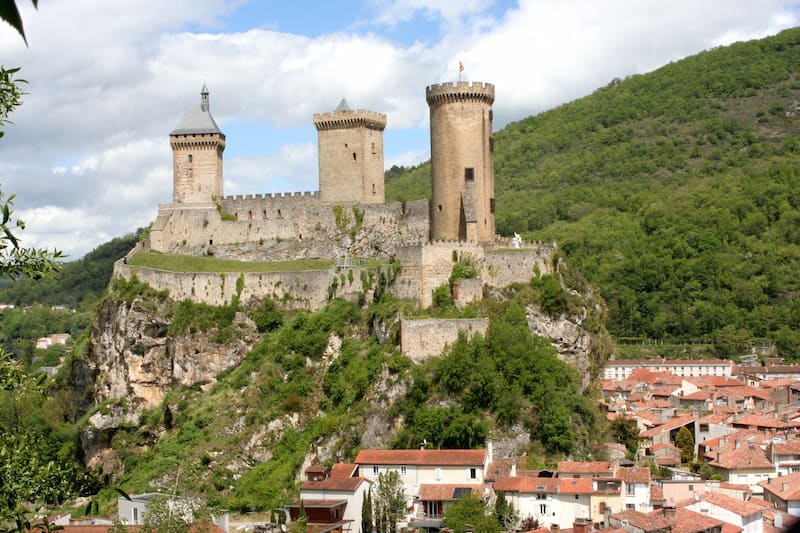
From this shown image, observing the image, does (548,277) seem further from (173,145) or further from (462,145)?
(173,145)

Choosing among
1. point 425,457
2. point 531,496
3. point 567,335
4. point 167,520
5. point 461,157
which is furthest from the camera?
point 461,157

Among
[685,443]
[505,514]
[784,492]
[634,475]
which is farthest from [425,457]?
[685,443]

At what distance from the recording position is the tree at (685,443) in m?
57.0

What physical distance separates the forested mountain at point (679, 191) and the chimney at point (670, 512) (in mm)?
58812

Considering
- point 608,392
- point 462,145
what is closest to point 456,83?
point 462,145

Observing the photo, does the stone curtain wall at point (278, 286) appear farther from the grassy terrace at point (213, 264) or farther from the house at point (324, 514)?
the house at point (324, 514)

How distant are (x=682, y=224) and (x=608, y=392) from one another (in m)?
41.9

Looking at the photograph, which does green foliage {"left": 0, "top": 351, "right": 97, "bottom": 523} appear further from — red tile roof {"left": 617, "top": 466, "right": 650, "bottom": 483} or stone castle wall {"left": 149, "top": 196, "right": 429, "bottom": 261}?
stone castle wall {"left": 149, "top": 196, "right": 429, "bottom": 261}

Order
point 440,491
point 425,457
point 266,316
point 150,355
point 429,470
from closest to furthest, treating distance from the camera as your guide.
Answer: point 440,491, point 429,470, point 425,457, point 266,316, point 150,355

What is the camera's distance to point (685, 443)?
58438 millimetres

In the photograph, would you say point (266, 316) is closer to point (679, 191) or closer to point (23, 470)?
point (23, 470)

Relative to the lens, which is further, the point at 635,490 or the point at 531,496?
the point at 635,490

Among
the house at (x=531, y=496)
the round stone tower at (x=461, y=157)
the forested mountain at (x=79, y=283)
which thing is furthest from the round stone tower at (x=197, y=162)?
the forested mountain at (x=79, y=283)

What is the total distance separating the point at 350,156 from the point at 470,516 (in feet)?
76.9
